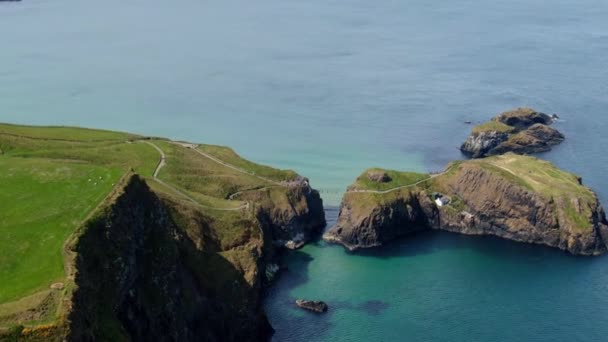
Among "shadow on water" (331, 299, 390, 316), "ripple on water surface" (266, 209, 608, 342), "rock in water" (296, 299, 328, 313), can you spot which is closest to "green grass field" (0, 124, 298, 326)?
"rock in water" (296, 299, 328, 313)

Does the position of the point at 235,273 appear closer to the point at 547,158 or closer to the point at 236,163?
the point at 236,163

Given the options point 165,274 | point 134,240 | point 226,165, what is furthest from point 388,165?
point 134,240

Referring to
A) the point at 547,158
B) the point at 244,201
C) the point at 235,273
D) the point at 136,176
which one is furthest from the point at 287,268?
the point at 547,158

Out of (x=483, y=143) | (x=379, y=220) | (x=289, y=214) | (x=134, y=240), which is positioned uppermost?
(x=134, y=240)

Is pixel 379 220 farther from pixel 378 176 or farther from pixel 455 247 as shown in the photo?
pixel 455 247

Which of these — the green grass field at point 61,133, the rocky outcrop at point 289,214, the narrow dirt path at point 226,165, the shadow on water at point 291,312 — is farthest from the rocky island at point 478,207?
the green grass field at point 61,133

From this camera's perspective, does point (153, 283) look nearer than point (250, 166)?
Yes

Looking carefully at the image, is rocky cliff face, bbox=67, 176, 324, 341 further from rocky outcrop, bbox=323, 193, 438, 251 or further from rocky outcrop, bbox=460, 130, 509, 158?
rocky outcrop, bbox=460, 130, 509, 158
